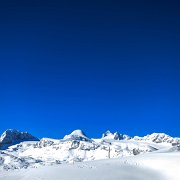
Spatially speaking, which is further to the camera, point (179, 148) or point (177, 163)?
point (179, 148)

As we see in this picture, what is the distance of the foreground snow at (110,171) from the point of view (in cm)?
2858

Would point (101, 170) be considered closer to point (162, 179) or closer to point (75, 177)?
point (75, 177)

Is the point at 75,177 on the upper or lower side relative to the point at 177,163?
lower

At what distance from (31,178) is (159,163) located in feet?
44.2

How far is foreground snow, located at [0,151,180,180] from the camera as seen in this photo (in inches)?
1125

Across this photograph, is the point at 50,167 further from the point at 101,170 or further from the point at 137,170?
the point at 137,170

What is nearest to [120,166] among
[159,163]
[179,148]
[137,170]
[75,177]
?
[137,170]

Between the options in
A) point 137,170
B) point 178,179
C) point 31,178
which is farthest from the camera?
point 137,170

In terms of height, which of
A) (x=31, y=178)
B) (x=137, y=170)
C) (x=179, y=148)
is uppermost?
(x=179, y=148)

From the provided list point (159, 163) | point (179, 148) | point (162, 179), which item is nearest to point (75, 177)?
point (162, 179)

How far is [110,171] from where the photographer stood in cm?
3103

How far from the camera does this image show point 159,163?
116 feet

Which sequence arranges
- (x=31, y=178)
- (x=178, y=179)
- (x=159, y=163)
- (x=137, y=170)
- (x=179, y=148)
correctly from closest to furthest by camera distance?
(x=31, y=178) < (x=178, y=179) < (x=137, y=170) < (x=159, y=163) < (x=179, y=148)

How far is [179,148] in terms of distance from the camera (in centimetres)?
7344
